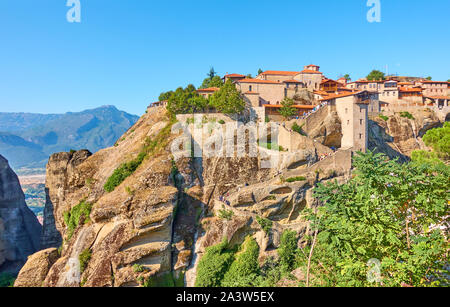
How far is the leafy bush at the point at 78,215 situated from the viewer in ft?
106

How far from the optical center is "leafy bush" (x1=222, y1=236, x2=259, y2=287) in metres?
27.4

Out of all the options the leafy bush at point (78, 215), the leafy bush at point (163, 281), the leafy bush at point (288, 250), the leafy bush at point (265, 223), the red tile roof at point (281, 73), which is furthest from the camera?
the red tile roof at point (281, 73)

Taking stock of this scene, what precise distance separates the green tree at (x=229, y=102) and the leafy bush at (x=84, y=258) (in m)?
23.4

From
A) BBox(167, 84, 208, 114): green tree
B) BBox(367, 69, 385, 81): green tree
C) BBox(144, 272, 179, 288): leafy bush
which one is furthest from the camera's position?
BBox(367, 69, 385, 81): green tree

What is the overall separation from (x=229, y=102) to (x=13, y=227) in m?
41.7

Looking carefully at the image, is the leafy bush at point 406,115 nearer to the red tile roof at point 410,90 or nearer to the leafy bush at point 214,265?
the red tile roof at point 410,90

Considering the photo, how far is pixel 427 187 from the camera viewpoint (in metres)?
10.5

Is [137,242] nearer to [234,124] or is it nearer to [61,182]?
[234,124]

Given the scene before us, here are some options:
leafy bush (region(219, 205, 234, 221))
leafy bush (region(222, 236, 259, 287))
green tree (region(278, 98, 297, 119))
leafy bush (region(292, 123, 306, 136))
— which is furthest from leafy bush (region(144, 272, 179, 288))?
green tree (region(278, 98, 297, 119))

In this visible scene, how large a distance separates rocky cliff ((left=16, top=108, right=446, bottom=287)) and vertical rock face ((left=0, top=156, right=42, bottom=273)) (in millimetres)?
15213

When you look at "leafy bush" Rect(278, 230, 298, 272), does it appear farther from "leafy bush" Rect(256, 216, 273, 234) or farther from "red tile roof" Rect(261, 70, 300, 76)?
"red tile roof" Rect(261, 70, 300, 76)

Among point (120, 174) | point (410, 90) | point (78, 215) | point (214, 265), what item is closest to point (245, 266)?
point (214, 265)

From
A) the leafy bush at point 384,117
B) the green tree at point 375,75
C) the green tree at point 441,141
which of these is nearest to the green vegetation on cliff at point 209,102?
the green tree at point 441,141
